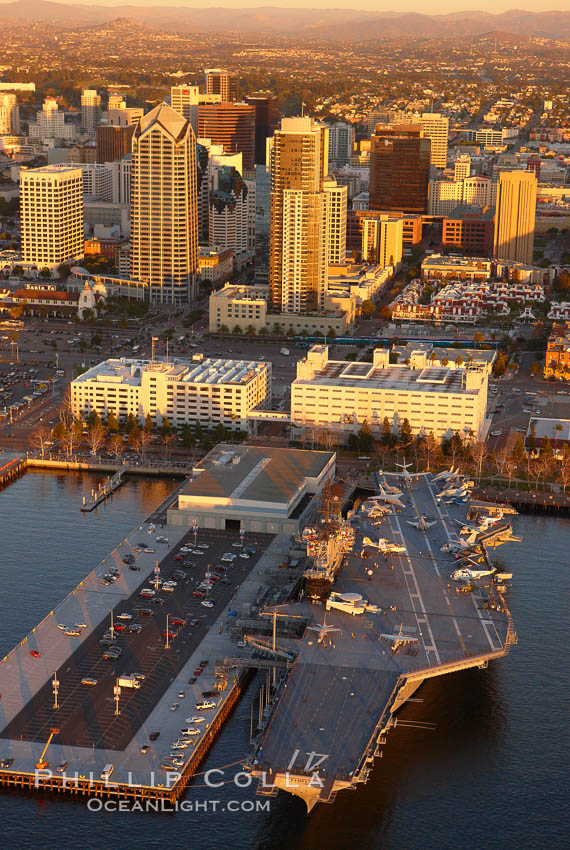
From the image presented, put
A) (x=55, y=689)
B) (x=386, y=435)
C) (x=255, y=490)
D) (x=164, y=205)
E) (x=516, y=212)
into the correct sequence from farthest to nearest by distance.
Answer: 1. (x=516, y=212)
2. (x=164, y=205)
3. (x=386, y=435)
4. (x=255, y=490)
5. (x=55, y=689)

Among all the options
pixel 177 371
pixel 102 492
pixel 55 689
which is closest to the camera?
pixel 55 689

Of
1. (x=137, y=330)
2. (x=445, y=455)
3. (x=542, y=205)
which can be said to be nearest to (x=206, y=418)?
(x=445, y=455)

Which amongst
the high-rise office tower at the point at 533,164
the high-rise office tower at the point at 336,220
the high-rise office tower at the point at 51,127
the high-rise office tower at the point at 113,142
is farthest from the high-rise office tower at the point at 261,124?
the high-rise office tower at the point at 336,220

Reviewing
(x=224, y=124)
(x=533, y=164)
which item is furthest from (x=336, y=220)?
(x=533, y=164)

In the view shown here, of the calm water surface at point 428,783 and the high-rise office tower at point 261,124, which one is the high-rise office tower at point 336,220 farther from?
the calm water surface at point 428,783

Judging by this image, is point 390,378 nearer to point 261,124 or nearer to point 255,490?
point 255,490

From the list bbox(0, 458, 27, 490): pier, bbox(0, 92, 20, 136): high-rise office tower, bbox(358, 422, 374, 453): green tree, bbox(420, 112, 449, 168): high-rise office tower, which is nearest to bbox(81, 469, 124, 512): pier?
bbox(0, 458, 27, 490): pier

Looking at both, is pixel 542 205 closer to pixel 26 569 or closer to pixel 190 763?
pixel 26 569
